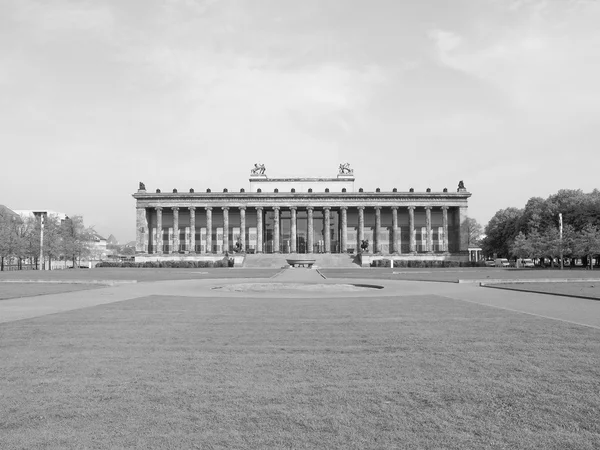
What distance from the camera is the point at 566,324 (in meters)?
14.5

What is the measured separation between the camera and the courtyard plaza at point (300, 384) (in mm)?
5738

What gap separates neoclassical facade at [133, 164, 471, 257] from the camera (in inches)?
4643

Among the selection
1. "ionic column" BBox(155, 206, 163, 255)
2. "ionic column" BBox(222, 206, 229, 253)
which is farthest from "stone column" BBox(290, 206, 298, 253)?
"ionic column" BBox(155, 206, 163, 255)

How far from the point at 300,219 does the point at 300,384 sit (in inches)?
Result: 4662

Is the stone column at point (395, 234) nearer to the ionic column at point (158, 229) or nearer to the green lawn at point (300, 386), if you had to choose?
the ionic column at point (158, 229)

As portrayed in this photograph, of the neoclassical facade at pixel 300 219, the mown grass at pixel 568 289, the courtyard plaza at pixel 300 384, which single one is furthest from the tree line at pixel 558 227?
the courtyard plaza at pixel 300 384

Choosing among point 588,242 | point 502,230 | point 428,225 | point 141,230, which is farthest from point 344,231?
point 588,242

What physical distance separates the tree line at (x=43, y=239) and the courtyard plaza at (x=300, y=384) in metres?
76.9

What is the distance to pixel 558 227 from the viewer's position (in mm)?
89562

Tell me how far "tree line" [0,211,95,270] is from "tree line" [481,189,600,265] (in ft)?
272

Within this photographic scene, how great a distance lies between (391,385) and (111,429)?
13.5 feet

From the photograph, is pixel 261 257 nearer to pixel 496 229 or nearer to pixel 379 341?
pixel 496 229

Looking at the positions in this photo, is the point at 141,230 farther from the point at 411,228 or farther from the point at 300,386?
the point at 300,386

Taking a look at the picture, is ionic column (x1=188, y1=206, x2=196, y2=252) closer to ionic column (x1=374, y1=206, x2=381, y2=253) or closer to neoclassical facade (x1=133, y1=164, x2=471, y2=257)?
neoclassical facade (x1=133, y1=164, x2=471, y2=257)
